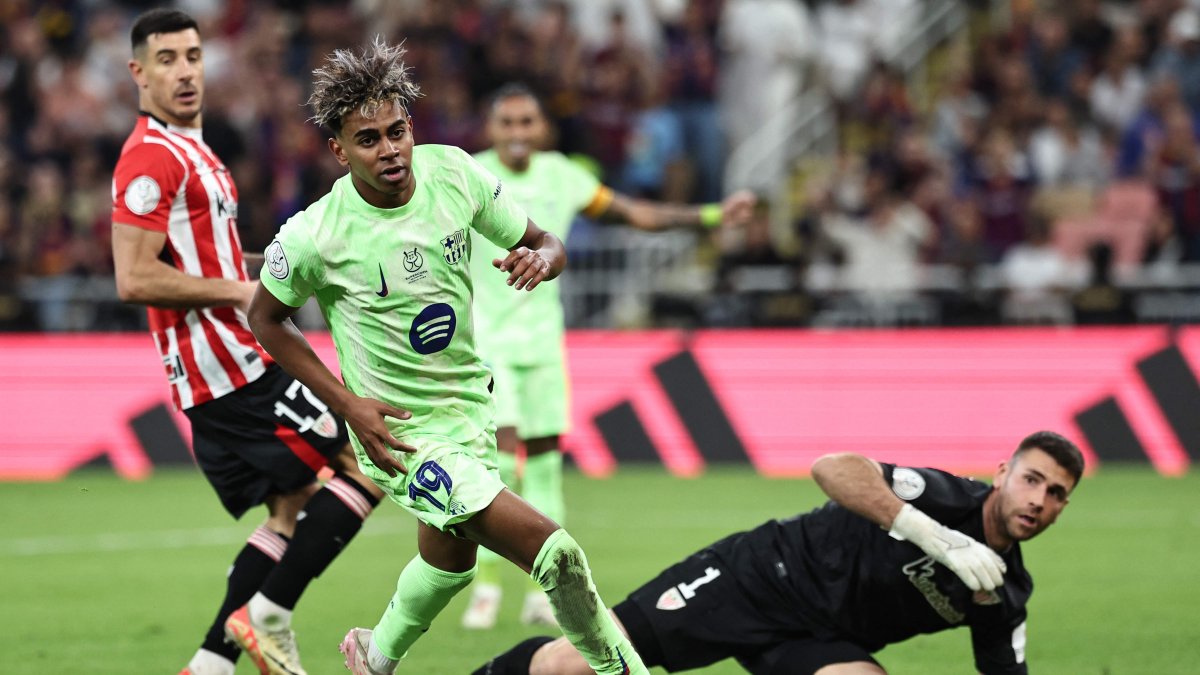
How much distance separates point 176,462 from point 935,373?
6.91 meters

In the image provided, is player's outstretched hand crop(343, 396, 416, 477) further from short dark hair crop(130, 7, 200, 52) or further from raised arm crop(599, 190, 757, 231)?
raised arm crop(599, 190, 757, 231)

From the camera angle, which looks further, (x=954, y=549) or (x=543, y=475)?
(x=543, y=475)

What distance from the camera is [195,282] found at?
629 cm

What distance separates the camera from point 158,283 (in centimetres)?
627

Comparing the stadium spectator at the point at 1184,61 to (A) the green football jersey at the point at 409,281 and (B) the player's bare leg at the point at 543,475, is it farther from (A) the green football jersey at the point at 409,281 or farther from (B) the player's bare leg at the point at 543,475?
(A) the green football jersey at the point at 409,281

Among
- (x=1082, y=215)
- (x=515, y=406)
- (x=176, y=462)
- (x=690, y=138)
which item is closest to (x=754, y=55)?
(x=690, y=138)

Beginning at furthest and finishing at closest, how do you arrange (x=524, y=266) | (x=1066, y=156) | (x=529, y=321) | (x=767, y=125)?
1. (x=767, y=125)
2. (x=1066, y=156)
3. (x=529, y=321)
4. (x=524, y=266)

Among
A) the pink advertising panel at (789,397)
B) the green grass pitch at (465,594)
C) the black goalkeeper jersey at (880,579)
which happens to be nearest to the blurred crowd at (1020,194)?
the pink advertising panel at (789,397)

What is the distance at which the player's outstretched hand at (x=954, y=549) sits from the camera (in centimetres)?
535

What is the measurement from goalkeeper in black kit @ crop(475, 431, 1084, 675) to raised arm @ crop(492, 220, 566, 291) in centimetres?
116

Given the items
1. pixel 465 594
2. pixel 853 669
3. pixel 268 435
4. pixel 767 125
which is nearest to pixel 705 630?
pixel 853 669

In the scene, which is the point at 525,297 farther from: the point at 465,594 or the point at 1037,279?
the point at 1037,279

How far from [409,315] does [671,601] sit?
1.44 m

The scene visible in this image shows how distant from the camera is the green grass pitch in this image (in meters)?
7.51
